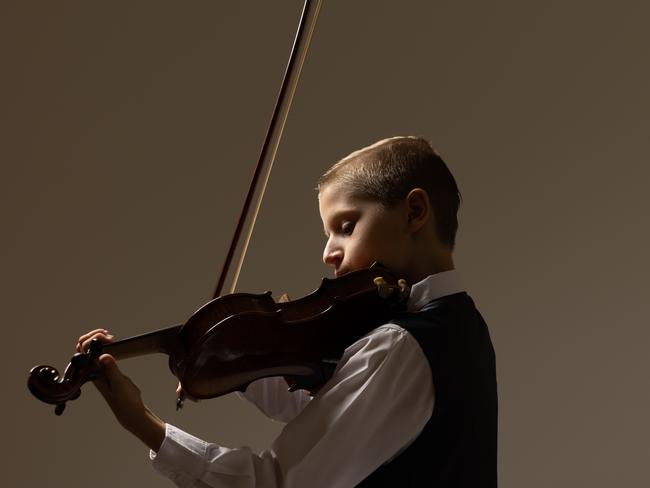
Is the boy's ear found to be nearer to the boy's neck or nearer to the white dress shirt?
the boy's neck

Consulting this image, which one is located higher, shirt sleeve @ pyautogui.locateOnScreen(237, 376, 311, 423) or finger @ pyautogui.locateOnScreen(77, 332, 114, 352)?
finger @ pyautogui.locateOnScreen(77, 332, 114, 352)

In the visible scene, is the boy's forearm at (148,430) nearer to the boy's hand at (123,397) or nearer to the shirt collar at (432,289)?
the boy's hand at (123,397)

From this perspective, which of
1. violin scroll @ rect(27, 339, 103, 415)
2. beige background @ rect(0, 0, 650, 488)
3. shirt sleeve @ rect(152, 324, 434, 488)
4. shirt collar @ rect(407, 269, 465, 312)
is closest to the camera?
violin scroll @ rect(27, 339, 103, 415)

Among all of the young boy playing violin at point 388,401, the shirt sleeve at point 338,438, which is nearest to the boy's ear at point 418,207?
the young boy playing violin at point 388,401

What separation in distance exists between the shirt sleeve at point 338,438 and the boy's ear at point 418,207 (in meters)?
0.21

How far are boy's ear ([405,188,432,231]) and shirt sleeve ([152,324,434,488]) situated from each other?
0.69 feet

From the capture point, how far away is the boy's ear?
120 cm

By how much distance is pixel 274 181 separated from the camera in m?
2.79

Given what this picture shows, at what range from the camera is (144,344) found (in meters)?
1.00

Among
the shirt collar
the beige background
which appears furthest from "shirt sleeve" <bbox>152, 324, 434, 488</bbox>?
the beige background

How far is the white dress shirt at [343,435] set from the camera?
1.00m

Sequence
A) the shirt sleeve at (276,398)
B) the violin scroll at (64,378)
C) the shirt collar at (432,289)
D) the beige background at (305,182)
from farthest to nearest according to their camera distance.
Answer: the beige background at (305,182), the shirt sleeve at (276,398), the shirt collar at (432,289), the violin scroll at (64,378)

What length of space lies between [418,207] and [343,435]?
0.34 metres

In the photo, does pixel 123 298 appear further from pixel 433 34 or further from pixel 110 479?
pixel 433 34
